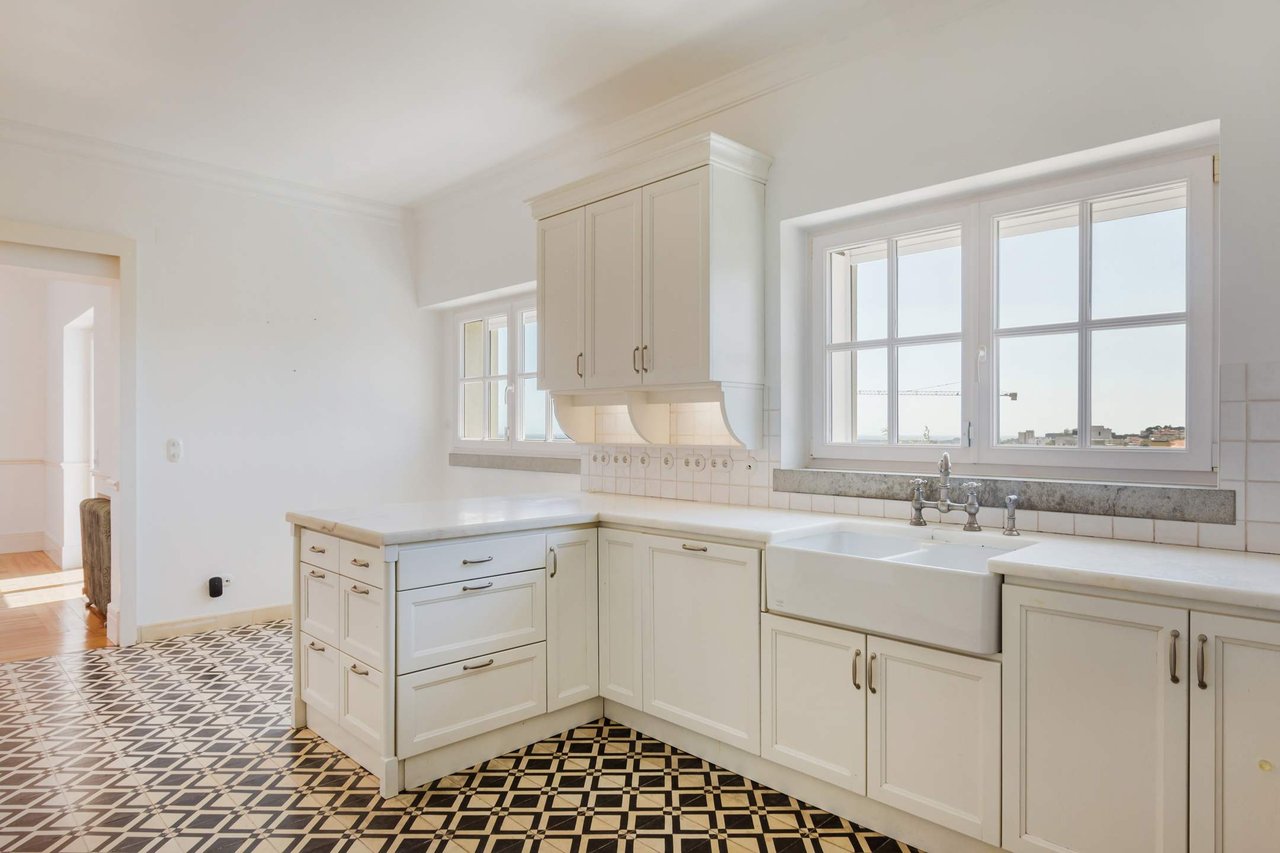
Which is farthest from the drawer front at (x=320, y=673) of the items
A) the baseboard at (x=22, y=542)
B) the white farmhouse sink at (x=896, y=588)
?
the baseboard at (x=22, y=542)

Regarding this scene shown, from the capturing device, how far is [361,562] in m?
2.53

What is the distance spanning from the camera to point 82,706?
3188 mm

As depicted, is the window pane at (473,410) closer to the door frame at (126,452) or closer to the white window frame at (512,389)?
the white window frame at (512,389)

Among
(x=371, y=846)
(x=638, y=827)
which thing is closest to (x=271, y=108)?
(x=371, y=846)

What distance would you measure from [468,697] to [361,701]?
1.16ft

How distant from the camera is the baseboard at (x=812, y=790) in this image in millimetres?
2066

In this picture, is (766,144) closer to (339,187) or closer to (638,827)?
(638,827)

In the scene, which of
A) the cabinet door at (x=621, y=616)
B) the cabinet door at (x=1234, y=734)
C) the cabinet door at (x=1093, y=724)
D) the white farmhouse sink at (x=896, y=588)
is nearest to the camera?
the cabinet door at (x=1234, y=734)

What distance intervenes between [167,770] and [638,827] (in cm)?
167

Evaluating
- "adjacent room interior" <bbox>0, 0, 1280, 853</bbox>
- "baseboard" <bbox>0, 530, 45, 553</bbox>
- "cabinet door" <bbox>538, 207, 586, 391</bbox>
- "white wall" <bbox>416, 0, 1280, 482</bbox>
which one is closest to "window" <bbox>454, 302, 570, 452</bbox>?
"adjacent room interior" <bbox>0, 0, 1280, 853</bbox>

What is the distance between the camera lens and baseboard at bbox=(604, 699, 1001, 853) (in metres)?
2.07

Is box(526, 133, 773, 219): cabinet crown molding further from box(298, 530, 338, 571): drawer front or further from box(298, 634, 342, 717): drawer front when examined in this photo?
box(298, 634, 342, 717): drawer front

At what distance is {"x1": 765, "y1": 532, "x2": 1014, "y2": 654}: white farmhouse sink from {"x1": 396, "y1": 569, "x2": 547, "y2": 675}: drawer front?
0.90m

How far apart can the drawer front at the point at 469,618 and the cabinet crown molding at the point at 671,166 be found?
162cm
